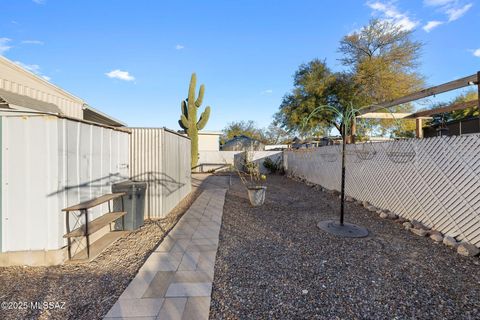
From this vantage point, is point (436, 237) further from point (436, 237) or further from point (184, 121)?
point (184, 121)

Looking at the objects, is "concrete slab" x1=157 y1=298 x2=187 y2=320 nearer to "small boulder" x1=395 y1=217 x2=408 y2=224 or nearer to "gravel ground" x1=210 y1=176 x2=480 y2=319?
"gravel ground" x1=210 y1=176 x2=480 y2=319

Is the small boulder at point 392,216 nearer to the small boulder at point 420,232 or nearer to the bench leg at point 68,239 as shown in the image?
the small boulder at point 420,232

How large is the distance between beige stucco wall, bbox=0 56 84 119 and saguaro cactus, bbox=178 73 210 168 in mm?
9454

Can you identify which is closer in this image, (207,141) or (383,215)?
(383,215)

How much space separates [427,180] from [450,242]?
3.81 feet

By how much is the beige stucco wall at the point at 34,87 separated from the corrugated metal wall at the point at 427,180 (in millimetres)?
8594

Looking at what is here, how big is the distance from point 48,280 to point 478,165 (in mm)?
5663

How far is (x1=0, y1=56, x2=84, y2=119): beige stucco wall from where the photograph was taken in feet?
18.0

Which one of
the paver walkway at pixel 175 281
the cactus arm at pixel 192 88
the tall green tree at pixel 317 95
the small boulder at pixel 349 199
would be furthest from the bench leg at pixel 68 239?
the cactus arm at pixel 192 88

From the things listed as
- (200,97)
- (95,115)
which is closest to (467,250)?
(95,115)

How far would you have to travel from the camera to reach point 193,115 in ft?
55.0

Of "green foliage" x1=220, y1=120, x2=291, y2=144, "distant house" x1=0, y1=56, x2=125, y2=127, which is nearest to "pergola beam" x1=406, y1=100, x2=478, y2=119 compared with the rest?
"distant house" x1=0, y1=56, x2=125, y2=127

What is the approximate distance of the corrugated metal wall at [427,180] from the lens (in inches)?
133

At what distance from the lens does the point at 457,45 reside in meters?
10.0
